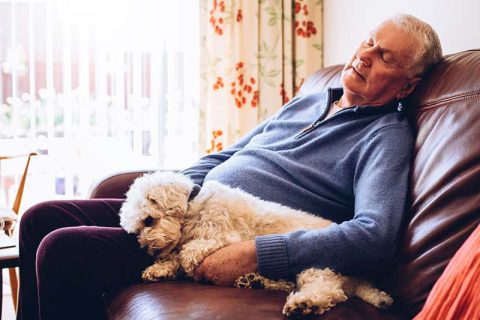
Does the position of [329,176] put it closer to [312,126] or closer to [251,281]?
[312,126]

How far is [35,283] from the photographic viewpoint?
5.78ft

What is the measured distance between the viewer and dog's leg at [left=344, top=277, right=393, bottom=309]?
4.56 ft

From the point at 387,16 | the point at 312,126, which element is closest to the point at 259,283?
the point at 312,126

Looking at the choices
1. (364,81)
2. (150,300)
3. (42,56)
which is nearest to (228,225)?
(150,300)

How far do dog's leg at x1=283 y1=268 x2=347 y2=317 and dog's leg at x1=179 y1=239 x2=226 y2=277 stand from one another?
9.5 inches

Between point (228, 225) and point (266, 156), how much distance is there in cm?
38

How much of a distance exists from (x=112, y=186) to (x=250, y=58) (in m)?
1.39

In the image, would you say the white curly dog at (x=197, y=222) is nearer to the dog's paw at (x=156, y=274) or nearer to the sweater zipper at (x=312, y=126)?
the dog's paw at (x=156, y=274)

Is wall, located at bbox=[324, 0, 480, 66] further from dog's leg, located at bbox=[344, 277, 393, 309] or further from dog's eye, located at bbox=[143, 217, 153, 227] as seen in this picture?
dog's eye, located at bbox=[143, 217, 153, 227]

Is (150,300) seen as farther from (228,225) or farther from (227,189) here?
(227,189)

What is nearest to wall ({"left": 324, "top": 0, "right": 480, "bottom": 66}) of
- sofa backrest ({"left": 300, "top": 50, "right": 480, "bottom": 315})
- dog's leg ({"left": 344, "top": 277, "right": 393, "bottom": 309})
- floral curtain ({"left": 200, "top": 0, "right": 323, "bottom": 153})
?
floral curtain ({"left": 200, "top": 0, "right": 323, "bottom": 153})

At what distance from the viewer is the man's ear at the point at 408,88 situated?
1740 millimetres

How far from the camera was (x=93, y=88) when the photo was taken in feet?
11.1

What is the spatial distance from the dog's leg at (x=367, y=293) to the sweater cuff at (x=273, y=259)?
0.16 m
